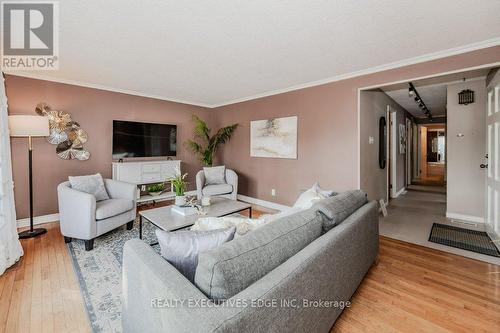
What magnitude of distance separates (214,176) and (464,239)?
386 centimetres

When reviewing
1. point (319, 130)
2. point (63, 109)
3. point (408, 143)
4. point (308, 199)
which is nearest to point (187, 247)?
point (308, 199)

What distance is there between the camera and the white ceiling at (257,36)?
6.10 feet

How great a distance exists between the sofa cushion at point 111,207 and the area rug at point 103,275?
352 mm

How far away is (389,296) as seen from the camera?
185 centimetres

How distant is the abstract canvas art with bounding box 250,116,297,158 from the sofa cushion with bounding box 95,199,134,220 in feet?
8.48

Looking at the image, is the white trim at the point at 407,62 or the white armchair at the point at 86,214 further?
the white armchair at the point at 86,214

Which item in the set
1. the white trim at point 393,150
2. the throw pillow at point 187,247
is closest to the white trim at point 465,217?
the white trim at point 393,150

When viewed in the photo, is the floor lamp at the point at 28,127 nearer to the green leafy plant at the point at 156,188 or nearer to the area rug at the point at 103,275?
the area rug at the point at 103,275

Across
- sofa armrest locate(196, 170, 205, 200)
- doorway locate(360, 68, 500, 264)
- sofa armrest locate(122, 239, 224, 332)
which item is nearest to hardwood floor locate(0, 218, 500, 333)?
doorway locate(360, 68, 500, 264)

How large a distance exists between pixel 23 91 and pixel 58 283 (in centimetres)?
301

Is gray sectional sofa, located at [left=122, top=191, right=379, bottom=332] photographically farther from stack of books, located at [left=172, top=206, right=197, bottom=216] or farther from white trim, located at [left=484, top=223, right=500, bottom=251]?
white trim, located at [left=484, top=223, right=500, bottom=251]

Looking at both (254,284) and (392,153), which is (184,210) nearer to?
(254,284)

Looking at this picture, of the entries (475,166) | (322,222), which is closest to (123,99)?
(322,222)

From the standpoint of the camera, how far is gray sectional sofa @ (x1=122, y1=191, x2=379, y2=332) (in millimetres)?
782
